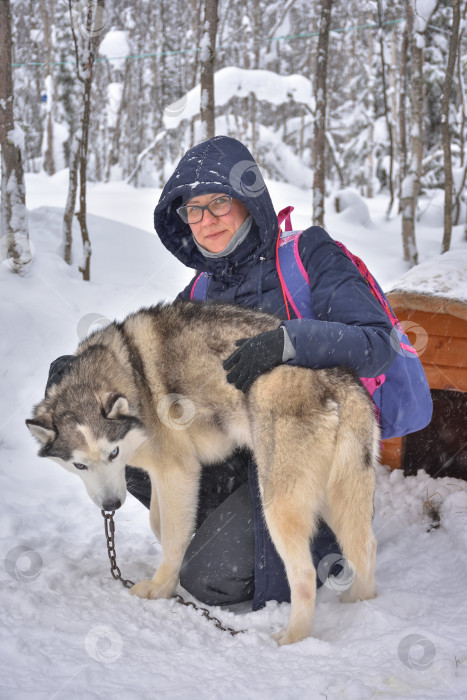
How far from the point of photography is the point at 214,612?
9.02ft

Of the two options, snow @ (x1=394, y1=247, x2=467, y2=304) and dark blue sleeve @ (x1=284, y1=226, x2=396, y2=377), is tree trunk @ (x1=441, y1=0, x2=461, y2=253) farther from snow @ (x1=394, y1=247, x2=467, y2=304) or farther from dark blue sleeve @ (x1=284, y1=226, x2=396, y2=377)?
dark blue sleeve @ (x1=284, y1=226, x2=396, y2=377)

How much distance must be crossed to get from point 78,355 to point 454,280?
8.76 ft

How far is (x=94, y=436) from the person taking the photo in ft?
8.57

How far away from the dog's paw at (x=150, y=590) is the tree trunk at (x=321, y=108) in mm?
7593

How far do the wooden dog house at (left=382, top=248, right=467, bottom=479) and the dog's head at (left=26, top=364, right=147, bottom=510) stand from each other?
7.25 feet

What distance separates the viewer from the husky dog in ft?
7.63

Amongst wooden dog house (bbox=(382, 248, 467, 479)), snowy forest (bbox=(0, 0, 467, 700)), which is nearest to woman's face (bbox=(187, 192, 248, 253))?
snowy forest (bbox=(0, 0, 467, 700))

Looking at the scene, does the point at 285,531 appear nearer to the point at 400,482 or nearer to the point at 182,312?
the point at 182,312

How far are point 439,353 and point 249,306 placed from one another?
1.66 m

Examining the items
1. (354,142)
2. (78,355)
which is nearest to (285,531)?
(78,355)

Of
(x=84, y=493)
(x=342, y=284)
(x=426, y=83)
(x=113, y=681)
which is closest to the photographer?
(x=113, y=681)

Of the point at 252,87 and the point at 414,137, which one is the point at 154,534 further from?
the point at 252,87

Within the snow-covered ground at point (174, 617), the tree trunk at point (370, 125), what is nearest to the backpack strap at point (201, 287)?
the snow-covered ground at point (174, 617)

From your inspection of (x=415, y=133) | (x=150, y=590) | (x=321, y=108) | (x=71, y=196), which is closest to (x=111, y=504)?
(x=150, y=590)
